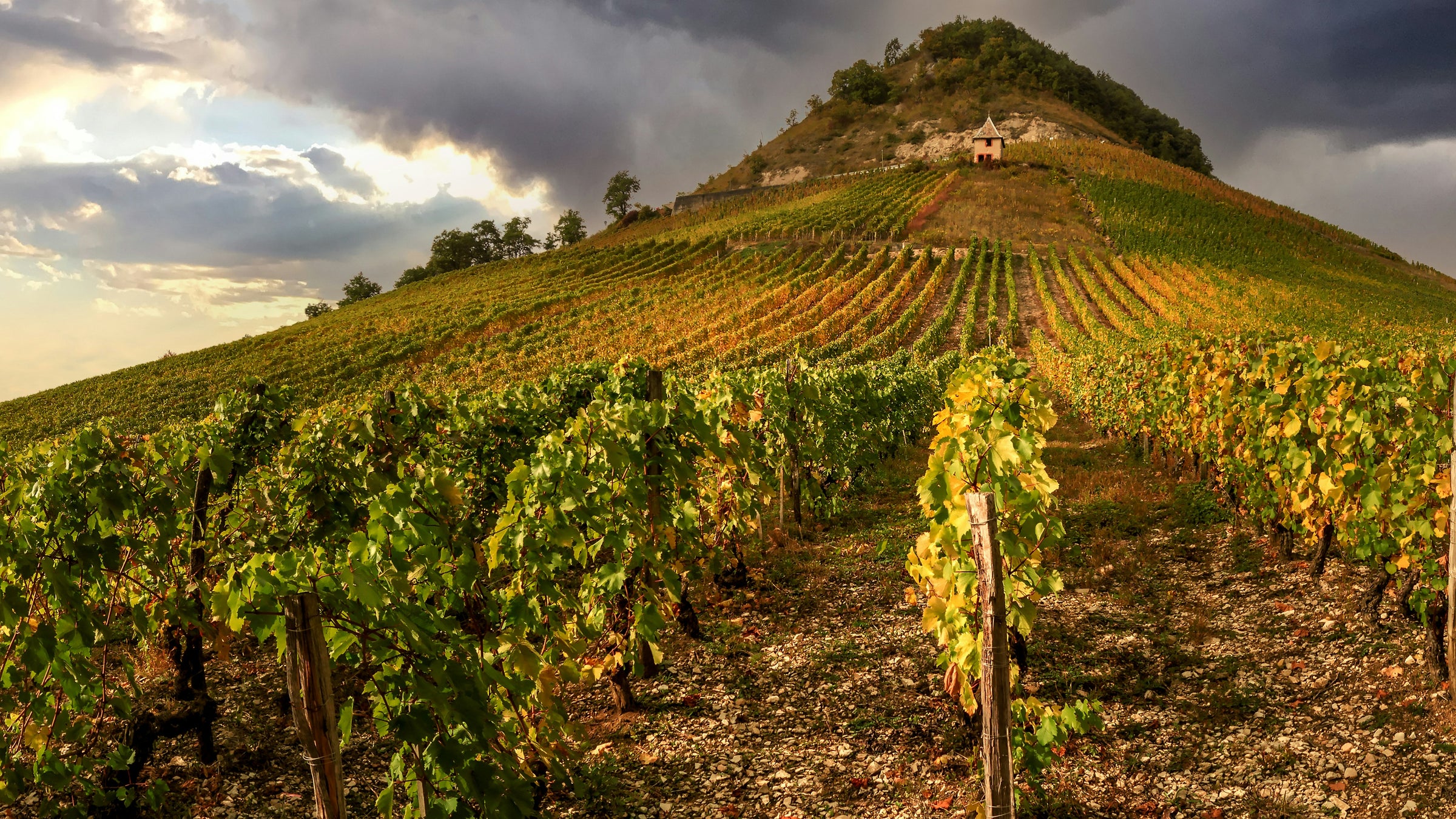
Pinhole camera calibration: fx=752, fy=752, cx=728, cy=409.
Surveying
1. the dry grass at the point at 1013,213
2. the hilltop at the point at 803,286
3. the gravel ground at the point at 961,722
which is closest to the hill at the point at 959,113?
the hilltop at the point at 803,286

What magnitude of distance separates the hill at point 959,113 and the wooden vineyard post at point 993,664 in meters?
97.9

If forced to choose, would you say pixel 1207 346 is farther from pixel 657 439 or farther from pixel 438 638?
pixel 438 638

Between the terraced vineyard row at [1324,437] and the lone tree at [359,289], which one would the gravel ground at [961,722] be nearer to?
the terraced vineyard row at [1324,437]

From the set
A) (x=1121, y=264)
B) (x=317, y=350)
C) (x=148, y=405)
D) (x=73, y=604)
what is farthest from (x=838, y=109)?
(x=73, y=604)

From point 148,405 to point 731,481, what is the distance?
32366 mm

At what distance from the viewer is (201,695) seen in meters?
4.45

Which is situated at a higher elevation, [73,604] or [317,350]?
[317,350]

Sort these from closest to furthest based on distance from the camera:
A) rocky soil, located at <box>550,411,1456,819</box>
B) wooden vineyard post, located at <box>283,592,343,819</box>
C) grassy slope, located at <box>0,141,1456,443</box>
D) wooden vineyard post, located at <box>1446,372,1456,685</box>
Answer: wooden vineyard post, located at <box>283,592,343,819</box> < rocky soil, located at <box>550,411,1456,819</box> < wooden vineyard post, located at <box>1446,372,1456,685</box> < grassy slope, located at <box>0,141,1456,443</box>

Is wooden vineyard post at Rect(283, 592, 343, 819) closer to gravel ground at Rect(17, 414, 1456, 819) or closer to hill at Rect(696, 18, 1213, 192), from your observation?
gravel ground at Rect(17, 414, 1456, 819)

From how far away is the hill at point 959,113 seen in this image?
324ft

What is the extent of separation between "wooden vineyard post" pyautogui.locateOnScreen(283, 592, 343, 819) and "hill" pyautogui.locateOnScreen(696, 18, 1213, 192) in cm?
9921

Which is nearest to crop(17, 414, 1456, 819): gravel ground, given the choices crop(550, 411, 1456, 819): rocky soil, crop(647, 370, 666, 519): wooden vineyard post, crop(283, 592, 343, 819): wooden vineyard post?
crop(550, 411, 1456, 819): rocky soil

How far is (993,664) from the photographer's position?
3.18 m

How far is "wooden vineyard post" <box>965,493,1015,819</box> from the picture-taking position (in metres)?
3.10
